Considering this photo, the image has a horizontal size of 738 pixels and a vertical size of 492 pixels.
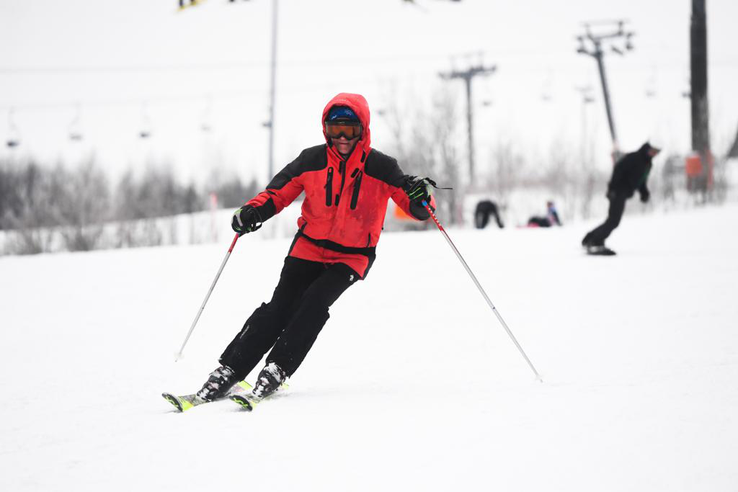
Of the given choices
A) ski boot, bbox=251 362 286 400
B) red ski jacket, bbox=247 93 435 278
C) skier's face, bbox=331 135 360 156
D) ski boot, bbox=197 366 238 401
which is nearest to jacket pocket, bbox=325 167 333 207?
red ski jacket, bbox=247 93 435 278

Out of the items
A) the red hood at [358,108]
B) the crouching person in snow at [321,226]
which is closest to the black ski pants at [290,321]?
the crouching person in snow at [321,226]

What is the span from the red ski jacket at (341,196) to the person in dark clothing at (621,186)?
644cm

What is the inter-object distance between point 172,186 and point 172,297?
120 ft

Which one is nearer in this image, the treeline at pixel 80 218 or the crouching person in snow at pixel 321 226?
the crouching person in snow at pixel 321 226

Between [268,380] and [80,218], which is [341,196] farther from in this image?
[80,218]

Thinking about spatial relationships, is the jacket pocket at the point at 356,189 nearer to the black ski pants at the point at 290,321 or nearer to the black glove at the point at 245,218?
the black ski pants at the point at 290,321

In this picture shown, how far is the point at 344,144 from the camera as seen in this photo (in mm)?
3830

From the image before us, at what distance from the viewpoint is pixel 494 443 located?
277cm

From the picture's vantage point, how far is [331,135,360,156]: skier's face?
12.6 ft

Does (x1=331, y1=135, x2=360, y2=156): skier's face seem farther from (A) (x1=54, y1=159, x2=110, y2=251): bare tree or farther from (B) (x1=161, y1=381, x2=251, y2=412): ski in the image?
(A) (x1=54, y1=159, x2=110, y2=251): bare tree

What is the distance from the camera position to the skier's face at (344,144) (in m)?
3.83

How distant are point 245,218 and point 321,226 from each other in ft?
1.34

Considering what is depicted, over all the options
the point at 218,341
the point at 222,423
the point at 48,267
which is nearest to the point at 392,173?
the point at 222,423

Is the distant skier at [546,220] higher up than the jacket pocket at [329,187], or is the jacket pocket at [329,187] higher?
the distant skier at [546,220]
